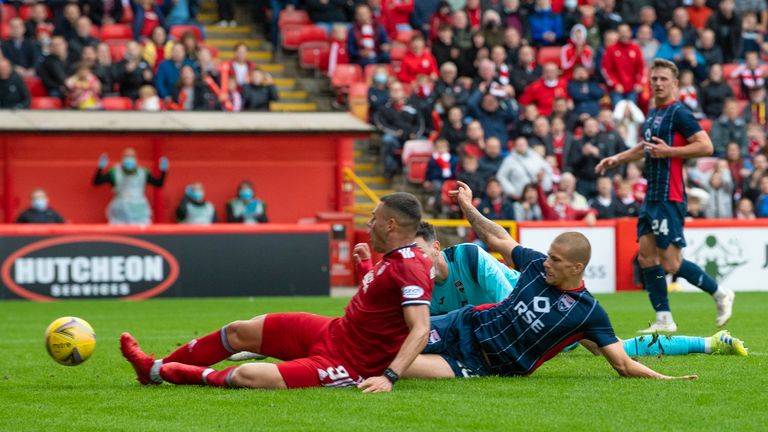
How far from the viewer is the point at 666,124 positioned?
1234 centimetres

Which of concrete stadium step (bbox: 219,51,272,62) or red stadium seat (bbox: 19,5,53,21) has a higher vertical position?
red stadium seat (bbox: 19,5,53,21)

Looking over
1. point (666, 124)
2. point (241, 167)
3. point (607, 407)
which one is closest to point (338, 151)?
point (241, 167)

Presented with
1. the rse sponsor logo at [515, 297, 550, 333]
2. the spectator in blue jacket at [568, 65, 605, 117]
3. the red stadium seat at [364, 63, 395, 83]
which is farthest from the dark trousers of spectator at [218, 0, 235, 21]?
the rse sponsor logo at [515, 297, 550, 333]

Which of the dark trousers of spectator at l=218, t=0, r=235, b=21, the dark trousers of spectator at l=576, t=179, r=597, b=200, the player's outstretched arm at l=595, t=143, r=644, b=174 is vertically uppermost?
the dark trousers of spectator at l=218, t=0, r=235, b=21

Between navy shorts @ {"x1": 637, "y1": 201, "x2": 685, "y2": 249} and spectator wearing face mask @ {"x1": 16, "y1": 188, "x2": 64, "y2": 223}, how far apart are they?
36.6ft

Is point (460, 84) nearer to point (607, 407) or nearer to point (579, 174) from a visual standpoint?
point (579, 174)

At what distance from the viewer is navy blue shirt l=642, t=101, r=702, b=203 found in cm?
1228

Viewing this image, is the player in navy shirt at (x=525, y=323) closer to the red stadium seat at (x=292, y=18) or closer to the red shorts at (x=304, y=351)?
the red shorts at (x=304, y=351)

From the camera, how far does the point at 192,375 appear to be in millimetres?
8602

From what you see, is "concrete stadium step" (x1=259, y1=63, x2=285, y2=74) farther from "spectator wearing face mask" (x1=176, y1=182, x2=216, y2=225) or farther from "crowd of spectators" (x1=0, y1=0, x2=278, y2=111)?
"spectator wearing face mask" (x1=176, y1=182, x2=216, y2=225)

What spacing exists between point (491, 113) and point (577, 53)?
3.81 metres

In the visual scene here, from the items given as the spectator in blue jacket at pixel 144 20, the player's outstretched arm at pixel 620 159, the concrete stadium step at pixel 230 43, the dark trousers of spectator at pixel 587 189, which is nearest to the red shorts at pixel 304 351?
the player's outstretched arm at pixel 620 159

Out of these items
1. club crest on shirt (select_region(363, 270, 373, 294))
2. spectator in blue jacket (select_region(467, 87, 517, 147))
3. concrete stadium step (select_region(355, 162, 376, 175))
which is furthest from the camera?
concrete stadium step (select_region(355, 162, 376, 175))

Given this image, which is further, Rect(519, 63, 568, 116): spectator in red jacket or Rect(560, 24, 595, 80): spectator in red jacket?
Rect(560, 24, 595, 80): spectator in red jacket
